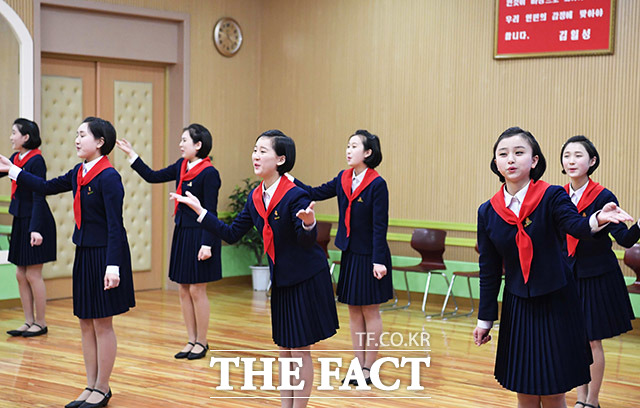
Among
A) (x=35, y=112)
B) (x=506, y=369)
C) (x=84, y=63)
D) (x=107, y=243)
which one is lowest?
(x=506, y=369)

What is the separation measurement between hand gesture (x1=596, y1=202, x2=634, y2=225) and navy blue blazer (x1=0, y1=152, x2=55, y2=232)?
4287 mm

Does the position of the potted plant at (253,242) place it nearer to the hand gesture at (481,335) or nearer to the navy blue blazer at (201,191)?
the navy blue blazer at (201,191)

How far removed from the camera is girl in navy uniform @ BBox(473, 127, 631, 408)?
3.15m

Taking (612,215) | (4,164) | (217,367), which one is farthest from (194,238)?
(612,215)

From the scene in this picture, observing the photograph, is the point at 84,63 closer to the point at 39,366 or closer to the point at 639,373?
the point at 39,366

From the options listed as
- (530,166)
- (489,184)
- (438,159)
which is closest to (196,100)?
(438,159)

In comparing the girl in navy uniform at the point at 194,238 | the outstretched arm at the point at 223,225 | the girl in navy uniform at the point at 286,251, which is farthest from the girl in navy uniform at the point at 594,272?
the girl in navy uniform at the point at 194,238

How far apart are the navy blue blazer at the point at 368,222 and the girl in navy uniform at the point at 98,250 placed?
3.86 ft

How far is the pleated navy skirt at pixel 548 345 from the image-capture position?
316cm

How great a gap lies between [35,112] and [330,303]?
476cm

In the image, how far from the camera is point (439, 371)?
18.0ft

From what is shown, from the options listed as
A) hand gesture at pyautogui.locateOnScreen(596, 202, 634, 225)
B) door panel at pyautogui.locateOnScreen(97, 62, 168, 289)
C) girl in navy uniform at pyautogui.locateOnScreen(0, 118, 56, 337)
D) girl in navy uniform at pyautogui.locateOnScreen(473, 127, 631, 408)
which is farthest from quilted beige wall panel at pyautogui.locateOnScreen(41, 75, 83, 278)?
hand gesture at pyautogui.locateOnScreen(596, 202, 634, 225)

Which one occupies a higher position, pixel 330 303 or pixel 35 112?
pixel 35 112

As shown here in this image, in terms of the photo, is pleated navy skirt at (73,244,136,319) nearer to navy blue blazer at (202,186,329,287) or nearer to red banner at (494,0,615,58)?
navy blue blazer at (202,186,329,287)
